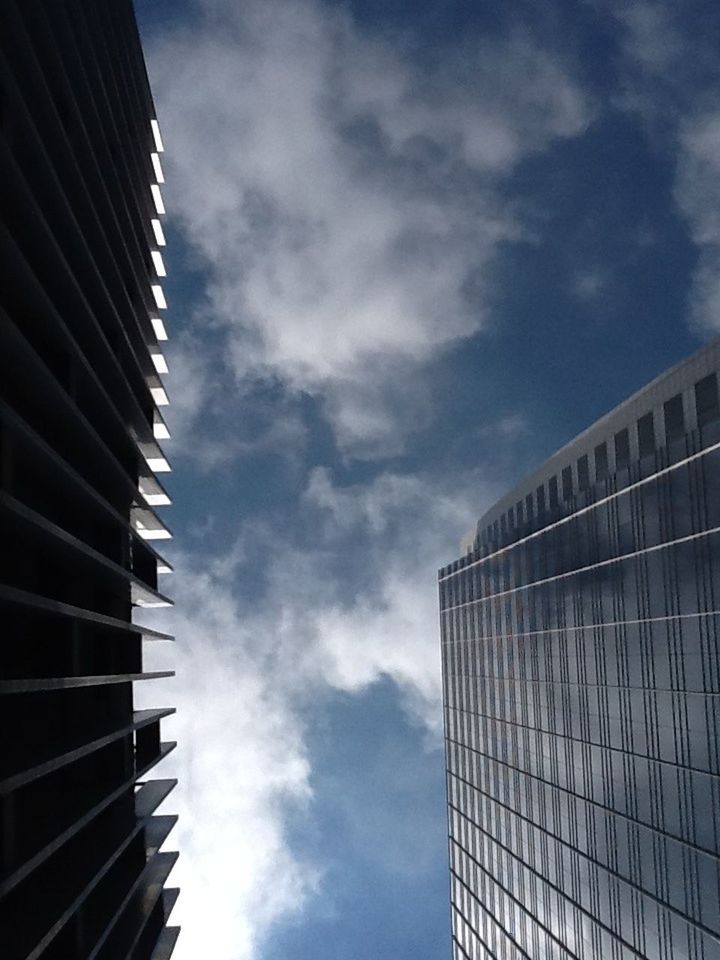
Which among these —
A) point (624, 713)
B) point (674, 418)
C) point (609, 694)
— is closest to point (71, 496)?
point (674, 418)

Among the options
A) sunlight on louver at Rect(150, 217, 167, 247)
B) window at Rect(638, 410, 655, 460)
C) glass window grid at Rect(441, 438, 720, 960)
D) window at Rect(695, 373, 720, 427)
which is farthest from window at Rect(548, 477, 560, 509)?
sunlight on louver at Rect(150, 217, 167, 247)

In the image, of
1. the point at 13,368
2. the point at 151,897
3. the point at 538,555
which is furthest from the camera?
the point at 538,555

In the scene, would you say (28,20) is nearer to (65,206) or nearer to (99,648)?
(65,206)

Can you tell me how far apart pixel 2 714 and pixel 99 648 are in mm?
9129

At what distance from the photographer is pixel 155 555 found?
123 ft

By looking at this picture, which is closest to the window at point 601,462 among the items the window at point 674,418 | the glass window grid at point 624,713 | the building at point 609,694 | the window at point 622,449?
the building at point 609,694

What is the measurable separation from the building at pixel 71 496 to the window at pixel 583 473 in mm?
27339

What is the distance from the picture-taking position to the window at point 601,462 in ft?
145

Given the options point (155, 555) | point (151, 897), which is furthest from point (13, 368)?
point (151, 897)

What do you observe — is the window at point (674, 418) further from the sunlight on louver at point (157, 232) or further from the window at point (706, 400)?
the sunlight on louver at point (157, 232)

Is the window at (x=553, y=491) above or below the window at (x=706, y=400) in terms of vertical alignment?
below

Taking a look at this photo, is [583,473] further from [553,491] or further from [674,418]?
[674,418]

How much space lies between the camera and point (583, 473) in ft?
155

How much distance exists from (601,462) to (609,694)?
1394cm
